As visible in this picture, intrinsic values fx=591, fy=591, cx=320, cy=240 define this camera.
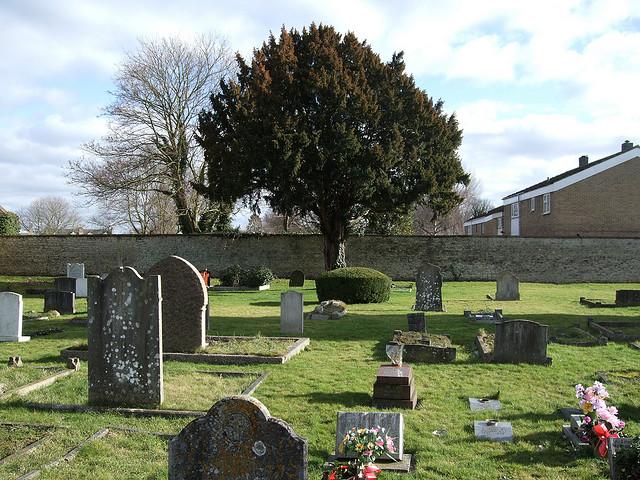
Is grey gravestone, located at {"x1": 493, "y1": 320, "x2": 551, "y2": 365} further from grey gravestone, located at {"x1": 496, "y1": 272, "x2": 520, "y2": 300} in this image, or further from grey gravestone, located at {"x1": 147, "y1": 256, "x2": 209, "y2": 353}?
grey gravestone, located at {"x1": 496, "y1": 272, "x2": 520, "y2": 300}

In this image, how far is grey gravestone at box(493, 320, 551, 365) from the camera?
32.2ft

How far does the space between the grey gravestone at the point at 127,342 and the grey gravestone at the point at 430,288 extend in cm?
1191

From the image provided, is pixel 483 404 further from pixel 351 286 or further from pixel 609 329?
pixel 351 286

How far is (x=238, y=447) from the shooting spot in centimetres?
375

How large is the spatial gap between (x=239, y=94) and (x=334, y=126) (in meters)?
5.03

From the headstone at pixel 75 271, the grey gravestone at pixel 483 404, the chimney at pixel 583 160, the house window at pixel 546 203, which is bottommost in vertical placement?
the grey gravestone at pixel 483 404

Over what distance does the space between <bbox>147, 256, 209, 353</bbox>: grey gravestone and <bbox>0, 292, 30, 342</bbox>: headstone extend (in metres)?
3.72

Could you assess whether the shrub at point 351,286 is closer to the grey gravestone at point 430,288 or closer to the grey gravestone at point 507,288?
the grey gravestone at point 430,288

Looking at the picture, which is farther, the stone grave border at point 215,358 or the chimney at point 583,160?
the chimney at point 583,160

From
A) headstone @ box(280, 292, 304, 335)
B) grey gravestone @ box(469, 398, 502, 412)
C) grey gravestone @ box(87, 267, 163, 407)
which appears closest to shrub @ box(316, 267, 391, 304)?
headstone @ box(280, 292, 304, 335)

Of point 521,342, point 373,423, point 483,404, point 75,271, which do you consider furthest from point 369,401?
point 75,271

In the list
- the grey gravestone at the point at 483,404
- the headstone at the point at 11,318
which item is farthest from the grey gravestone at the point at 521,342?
the headstone at the point at 11,318

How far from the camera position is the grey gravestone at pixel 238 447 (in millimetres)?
3689

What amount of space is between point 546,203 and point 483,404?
3450 cm
